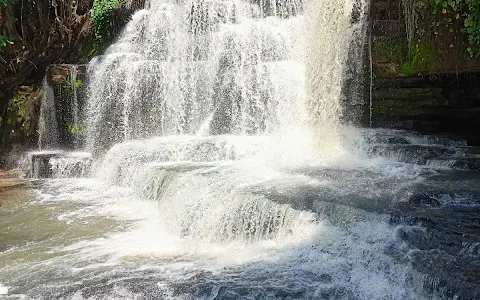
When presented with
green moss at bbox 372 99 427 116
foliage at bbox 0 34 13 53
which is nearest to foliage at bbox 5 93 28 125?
foliage at bbox 0 34 13 53

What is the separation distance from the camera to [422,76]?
24.8ft

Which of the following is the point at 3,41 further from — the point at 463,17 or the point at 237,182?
the point at 463,17

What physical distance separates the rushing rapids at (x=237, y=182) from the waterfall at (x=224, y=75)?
0.03 m

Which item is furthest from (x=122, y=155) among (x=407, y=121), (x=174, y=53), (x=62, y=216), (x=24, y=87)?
(x=407, y=121)

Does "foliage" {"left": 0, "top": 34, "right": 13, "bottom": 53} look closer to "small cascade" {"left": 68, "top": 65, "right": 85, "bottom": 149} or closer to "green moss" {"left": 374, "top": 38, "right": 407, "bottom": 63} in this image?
"small cascade" {"left": 68, "top": 65, "right": 85, "bottom": 149}

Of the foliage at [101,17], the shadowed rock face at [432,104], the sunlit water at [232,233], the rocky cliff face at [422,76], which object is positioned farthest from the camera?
the foliage at [101,17]

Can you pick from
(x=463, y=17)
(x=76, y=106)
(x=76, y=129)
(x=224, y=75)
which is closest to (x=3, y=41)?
(x=76, y=106)

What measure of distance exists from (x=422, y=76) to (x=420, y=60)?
31cm

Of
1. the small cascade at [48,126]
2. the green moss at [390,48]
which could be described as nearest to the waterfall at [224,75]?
the green moss at [390,48]

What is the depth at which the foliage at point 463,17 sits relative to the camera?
20.3ft

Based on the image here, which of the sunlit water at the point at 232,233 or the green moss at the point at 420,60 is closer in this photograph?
the sunlit water at the point at 232,233

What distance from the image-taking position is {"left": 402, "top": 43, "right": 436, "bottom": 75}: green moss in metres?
7.25

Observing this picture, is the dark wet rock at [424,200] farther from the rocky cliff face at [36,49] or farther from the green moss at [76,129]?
the rocky cliff face at [36,49]

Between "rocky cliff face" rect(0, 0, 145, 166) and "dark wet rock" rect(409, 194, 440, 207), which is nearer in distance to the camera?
"dark wet rock" rect(409, 194, 440, 207)
